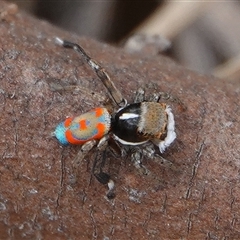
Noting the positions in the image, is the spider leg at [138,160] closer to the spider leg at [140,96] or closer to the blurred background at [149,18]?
the spider leg at [140,96]

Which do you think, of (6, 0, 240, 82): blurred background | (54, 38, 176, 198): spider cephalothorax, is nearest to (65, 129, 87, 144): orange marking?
(54, 38, 176, 198): spider cephalothorax

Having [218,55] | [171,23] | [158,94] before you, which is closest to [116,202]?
[158,94]

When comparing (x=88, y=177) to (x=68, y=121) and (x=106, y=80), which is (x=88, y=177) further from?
(x=106, y=80)

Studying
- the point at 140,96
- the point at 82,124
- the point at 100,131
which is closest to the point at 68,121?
the point at 82,124

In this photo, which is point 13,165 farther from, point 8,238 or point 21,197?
point 8,238


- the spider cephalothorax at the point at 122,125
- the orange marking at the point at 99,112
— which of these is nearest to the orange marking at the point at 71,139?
the spider cephalothorax at the point at 122,125

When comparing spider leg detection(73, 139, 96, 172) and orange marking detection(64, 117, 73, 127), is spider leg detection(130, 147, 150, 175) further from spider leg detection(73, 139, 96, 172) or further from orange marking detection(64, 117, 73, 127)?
orange marking detection(64, 117, 73, 127)

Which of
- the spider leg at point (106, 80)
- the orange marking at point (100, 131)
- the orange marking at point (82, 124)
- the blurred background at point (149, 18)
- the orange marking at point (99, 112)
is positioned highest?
the spider leg at point (106, 80)
